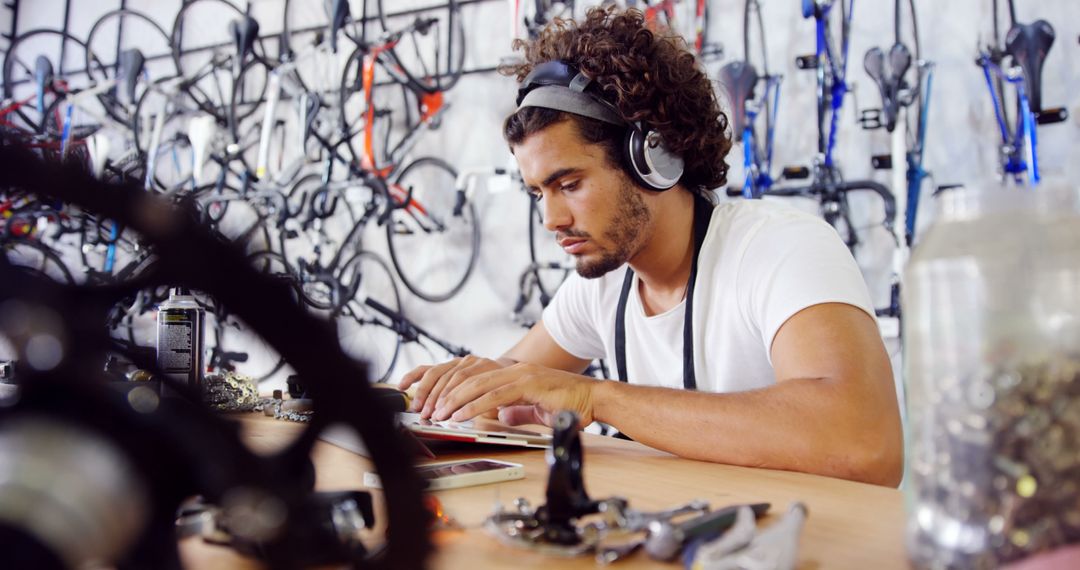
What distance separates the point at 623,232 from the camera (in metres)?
1.60

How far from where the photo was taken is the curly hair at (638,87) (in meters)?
1.56

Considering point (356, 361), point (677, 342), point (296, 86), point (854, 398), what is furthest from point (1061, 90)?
point (296, 86)

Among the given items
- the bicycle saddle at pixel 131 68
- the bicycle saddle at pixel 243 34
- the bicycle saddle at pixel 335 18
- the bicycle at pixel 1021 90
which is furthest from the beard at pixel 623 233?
the bicycle saddle at pixel 131 68

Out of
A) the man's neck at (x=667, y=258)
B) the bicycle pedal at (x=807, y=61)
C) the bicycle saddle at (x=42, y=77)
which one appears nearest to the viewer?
the man's neck at (x=667, y=258)

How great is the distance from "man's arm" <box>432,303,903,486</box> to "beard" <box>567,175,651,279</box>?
1.47 feet

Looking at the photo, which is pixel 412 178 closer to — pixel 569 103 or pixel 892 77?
pixel 892 77

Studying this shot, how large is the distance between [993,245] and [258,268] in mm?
427

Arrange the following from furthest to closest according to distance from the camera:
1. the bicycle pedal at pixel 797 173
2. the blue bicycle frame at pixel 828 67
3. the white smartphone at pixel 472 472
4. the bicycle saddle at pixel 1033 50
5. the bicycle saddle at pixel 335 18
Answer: the bicycle saddle at pixel 335 18 → the bicycle pedal at pixel 797 173 → the blue bicycle frame at pixel 828 67 → the bicycle saddle at pixel 1033 50 → the white smartphone at pixel 472 472

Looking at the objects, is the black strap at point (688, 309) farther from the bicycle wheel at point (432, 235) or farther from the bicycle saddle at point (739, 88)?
the bicycle wheel at point (432, 235)

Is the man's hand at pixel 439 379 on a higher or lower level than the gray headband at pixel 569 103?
lower

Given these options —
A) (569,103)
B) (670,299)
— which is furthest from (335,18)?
(670,299)

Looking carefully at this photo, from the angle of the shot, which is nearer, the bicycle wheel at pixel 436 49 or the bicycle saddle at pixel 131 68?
the bicycle wheel at pixel 436 49

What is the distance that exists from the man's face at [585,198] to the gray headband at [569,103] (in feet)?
0.13

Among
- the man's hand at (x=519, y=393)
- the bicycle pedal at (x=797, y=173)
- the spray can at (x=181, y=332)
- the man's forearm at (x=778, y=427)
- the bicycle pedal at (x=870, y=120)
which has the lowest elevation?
the man's forearm at (x=778, y=427)
